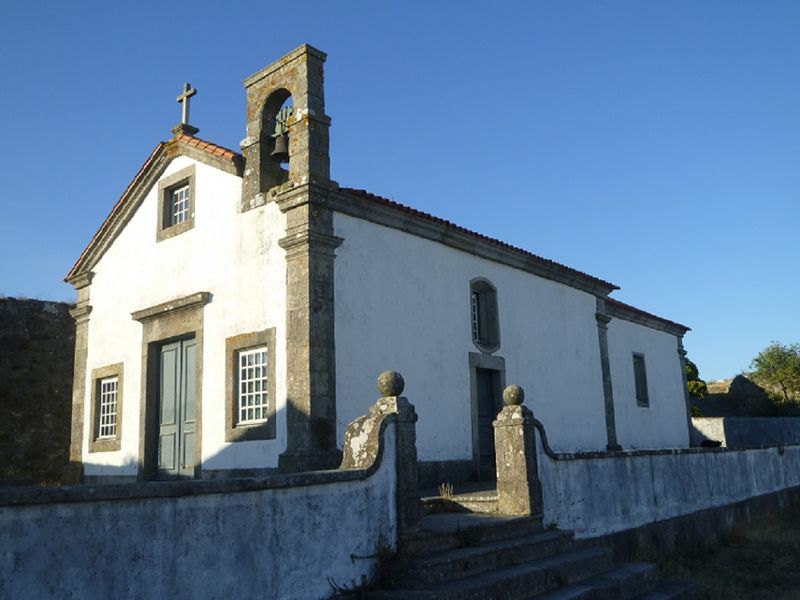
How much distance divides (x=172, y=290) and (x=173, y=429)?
2220 mm

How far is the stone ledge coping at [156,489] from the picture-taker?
356 cm

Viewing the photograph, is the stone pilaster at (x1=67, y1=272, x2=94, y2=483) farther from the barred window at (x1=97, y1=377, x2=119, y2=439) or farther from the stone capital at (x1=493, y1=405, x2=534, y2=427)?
the stone capital at (x1=493, y1=405, x2=534, y2=427)

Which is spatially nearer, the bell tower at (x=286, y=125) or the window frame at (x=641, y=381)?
the bell tower at (x=286, y=125)

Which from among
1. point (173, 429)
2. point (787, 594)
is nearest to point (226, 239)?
point (173, 429)

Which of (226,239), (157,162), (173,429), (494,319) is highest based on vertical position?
(157,162)

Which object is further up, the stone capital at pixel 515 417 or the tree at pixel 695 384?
the tree at pixel 695 384

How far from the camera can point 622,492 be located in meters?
9.38

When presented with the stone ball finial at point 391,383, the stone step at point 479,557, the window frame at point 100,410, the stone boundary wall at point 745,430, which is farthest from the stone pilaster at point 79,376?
the stone boundary wall at point 745,430

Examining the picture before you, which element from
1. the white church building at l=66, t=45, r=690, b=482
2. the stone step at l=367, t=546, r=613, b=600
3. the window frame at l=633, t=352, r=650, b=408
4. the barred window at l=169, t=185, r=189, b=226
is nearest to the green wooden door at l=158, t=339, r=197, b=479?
the white church building at l=66, t=45, r=690, b=482

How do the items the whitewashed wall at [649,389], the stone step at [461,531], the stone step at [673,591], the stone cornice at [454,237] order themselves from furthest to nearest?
the whitewashed wall at [649,389]
the stone cornice at [454,237]
the stone step at [673,591]
the stone step at [461,531]

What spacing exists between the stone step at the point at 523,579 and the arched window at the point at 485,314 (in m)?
5.02

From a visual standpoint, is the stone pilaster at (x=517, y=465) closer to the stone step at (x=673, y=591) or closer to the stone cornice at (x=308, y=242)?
the stone step at (x=673, y=591)

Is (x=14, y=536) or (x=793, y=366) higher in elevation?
(x=793, y=366)

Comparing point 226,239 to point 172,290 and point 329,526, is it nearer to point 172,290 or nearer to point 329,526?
point 172,290
